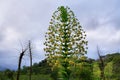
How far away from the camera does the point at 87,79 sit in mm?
98438

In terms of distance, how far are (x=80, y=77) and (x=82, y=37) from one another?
3541 inches

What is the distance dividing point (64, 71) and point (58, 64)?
59 centimetres

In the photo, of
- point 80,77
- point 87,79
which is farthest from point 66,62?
point 80,77

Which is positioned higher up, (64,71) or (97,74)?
(97,74)

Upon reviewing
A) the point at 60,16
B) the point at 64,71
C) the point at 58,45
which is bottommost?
the point at 64,71

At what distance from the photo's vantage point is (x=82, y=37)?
62.9ft

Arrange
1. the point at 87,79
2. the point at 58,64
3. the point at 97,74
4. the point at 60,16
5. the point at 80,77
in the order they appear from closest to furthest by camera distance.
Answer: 1. the point at 58,64
2. the point at 60,16
3. the point at 97,74
4. the point at 87,79
5. the point at 80,77

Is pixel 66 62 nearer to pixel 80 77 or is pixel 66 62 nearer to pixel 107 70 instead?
pixel 107 70

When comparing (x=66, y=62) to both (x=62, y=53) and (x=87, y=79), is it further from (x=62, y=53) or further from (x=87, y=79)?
(x=87, y=79)

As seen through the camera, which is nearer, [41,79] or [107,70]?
[107,70]

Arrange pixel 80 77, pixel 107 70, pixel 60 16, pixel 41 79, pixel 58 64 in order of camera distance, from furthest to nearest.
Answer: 1. pixel 41 79
2. pixel 80 77
3. pixel 107 70
4. pixel 60 16
5. pixel 58 64

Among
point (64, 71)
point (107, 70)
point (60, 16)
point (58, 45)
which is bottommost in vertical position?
point (64, 71)

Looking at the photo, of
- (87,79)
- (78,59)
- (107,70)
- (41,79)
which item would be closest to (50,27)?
(78,59)

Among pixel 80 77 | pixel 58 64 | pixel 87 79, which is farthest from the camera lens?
pixel 80 77
